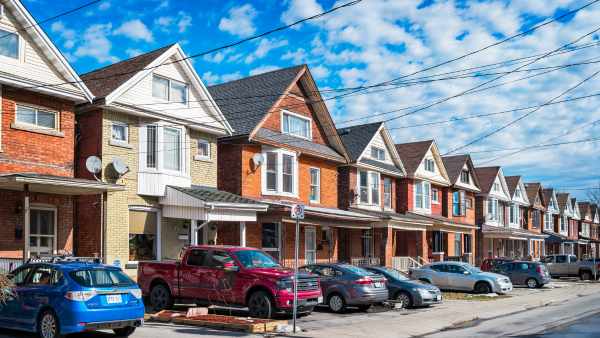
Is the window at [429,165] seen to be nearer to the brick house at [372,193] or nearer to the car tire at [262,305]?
the brick house at [372,193]

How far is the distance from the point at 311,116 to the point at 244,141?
5684mm

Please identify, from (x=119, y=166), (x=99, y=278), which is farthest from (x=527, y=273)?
(x=99, y=278)

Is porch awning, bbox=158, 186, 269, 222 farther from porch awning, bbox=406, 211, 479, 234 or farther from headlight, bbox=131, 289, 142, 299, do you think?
porch awning, bbox=406, 211, 479, 234

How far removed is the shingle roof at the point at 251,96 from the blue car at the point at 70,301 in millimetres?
13240

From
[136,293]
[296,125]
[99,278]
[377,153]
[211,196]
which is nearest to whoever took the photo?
[99,278]

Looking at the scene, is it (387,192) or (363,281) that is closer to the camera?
(363,281)

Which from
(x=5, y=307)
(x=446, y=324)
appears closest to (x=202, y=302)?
(x=5, y=307)

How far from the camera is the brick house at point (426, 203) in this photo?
1443 inches

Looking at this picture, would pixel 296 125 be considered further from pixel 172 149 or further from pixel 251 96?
pixel 172 149

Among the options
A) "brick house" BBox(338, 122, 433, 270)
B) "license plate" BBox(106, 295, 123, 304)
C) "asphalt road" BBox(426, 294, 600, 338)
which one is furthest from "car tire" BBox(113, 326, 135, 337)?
"brick house" BBox(338, 122, 433, 270)

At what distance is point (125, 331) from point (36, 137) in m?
8.26

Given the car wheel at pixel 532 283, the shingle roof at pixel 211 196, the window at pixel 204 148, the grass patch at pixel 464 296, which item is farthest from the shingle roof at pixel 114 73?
the car wheel at pixel 532 283

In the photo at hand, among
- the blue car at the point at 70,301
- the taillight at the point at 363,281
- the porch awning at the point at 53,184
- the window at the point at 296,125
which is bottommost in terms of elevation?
the taillight at the point at 363,281

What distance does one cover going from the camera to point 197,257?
1533 cm
